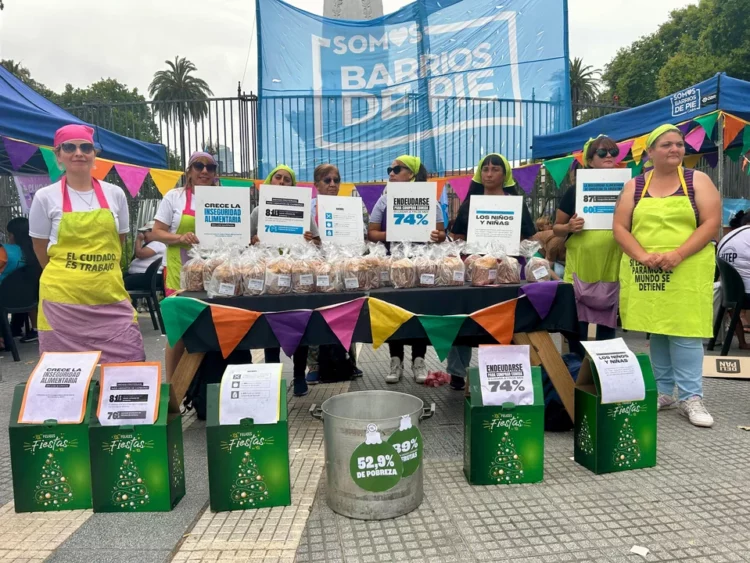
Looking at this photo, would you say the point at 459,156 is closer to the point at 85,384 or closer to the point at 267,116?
the point at 267,116

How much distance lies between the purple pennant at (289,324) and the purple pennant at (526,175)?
6192mm

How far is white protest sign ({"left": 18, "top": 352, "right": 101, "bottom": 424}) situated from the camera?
8.09ft

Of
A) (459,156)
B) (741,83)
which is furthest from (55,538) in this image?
(459,156)

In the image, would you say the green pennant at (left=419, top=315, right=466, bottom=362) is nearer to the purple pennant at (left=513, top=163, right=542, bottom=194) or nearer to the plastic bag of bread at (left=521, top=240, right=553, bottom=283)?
the plastic bag of bread at (left=521, top=240, right=553, bottom=283)

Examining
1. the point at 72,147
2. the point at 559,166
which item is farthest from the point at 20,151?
the point at 559,166

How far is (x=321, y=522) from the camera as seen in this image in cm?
240

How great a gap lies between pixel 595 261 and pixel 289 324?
2.25 meters

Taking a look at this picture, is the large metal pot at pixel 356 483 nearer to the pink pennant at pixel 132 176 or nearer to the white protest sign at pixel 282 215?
the white protest sign at pixel 282 215

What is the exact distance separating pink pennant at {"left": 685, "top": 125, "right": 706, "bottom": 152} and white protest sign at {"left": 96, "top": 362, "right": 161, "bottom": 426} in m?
6.21

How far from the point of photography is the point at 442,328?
10.3 feet

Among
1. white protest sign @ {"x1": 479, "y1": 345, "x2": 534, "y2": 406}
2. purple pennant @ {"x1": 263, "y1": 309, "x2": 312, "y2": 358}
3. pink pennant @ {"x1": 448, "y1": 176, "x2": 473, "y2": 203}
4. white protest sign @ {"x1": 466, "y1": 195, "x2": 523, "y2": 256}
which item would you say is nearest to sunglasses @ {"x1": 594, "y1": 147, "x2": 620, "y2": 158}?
white protest sign @ {"x1": 466, "y1": 195, "x2": 523, "y2": 256}

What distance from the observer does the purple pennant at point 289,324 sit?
3.11 m

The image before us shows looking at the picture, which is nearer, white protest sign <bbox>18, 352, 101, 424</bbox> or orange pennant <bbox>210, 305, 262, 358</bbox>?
white protest sign <bbox>18, 352, 101, 424</bbox>

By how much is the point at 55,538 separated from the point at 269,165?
763 cm
